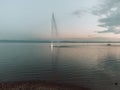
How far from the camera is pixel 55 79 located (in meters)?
50.9

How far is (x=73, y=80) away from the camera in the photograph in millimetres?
48531

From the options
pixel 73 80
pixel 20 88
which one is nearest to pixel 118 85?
pixel 73 80

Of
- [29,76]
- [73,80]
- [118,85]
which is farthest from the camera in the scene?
[29,76]

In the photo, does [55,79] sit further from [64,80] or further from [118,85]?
[118,85]

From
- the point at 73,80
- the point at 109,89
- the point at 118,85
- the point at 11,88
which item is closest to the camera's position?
the point at 11,88

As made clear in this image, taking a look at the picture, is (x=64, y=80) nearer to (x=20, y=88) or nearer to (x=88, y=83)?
(x=88, y=83)

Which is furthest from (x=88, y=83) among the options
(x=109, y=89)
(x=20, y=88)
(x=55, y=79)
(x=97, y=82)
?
(x=20, y=88)

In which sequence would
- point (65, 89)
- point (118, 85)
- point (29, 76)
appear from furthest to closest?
point (29, 76) → point (118, 85) → point (65, 89)

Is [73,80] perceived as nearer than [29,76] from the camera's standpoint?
Yes

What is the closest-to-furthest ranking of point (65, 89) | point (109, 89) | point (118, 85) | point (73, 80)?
point (65, 89), point (109, 89), point (118, 85), point (73, 80)

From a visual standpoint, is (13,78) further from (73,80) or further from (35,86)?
(35,86)

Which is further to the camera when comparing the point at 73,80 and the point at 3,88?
the point at 73,80

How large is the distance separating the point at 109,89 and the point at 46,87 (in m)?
14.0

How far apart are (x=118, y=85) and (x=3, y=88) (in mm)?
24982
